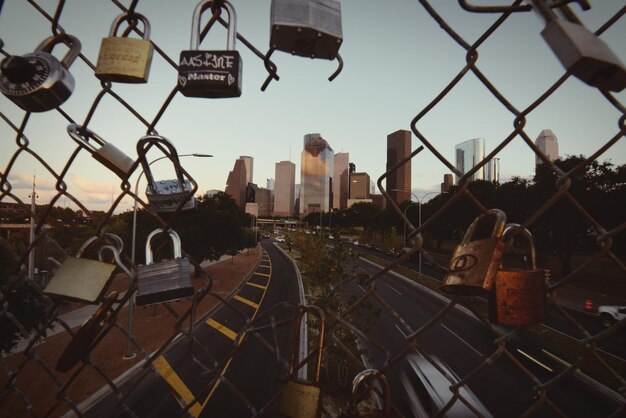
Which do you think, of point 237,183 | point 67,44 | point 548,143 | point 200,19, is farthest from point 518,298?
point 237,183

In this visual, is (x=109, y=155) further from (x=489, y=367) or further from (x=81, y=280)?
(x=489, y=367)

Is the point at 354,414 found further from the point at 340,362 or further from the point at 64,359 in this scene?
the point at 340,362

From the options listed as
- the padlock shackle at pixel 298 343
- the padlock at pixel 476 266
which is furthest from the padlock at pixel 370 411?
the padlock at pixel 476 266

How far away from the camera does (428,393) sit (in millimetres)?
10453

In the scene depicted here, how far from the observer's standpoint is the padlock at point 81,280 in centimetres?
119

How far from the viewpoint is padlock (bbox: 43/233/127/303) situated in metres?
1.19

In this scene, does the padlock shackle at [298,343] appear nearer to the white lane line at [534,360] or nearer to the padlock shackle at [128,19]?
the padlock shackle at [128,19]

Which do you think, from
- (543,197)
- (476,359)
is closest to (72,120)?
(476,359)

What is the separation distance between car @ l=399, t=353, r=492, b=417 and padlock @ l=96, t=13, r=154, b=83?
9.05 m

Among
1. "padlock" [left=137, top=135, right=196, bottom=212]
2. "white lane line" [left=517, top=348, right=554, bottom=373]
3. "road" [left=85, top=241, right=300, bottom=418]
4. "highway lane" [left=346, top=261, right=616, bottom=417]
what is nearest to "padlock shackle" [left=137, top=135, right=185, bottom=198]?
"padlock" [left=137, top=135, right=196, bottom=212]

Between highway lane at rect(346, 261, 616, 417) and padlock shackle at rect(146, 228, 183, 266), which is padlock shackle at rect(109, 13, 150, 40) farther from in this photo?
highway lane at rect(346, 261, 616, 417)

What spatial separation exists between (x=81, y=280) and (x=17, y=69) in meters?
0.81

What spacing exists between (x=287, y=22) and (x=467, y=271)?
35.1 inches

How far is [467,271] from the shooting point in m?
0.98
